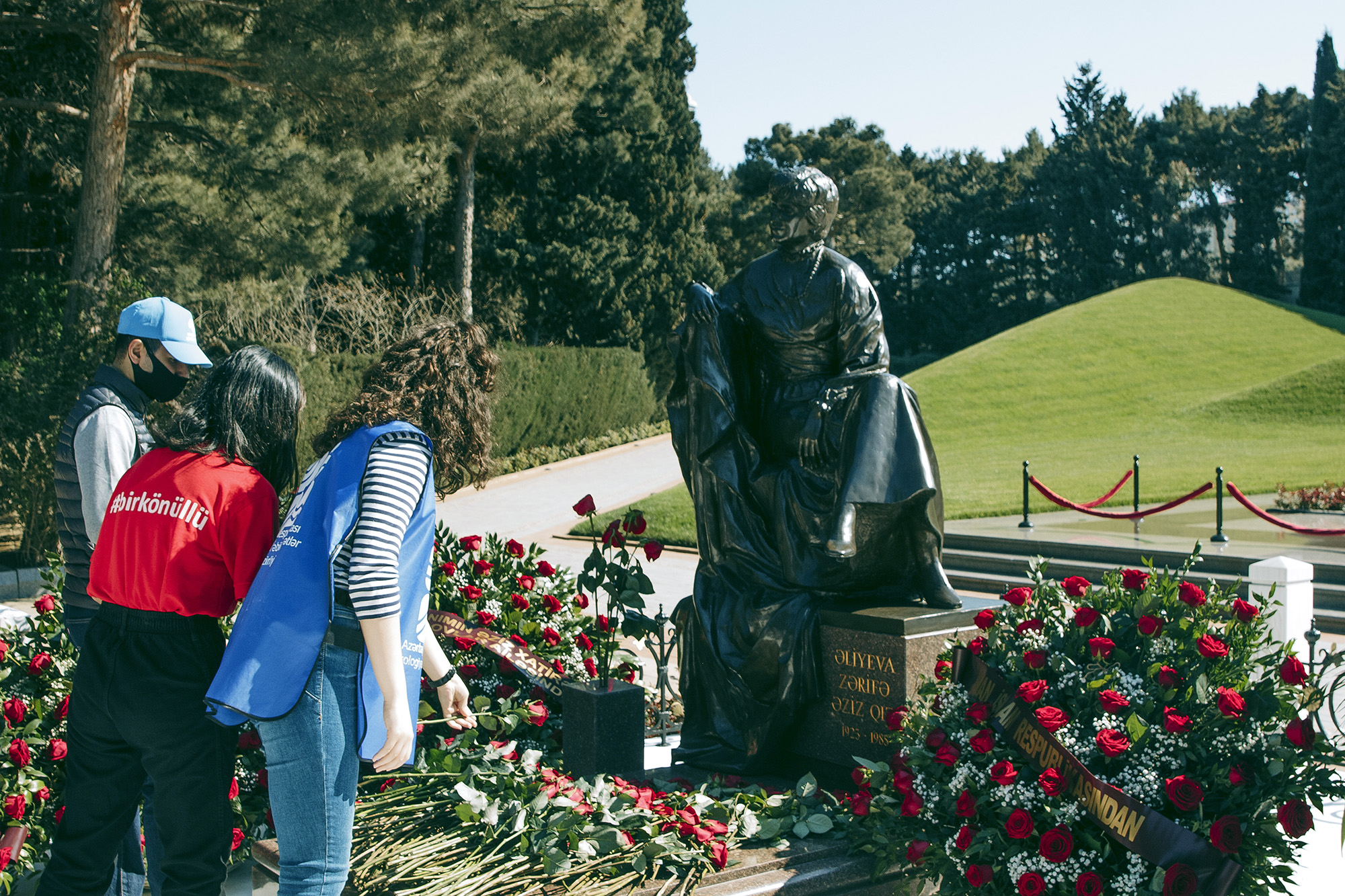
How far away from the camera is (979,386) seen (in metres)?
30.8

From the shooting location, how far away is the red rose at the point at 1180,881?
3.05 meters

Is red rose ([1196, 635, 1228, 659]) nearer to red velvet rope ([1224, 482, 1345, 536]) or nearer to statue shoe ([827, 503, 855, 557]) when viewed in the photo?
statue shoe ([827, 503, 855, 557])

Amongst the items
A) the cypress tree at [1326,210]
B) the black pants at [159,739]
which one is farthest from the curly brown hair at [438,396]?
the cypress tree at [1326,210]

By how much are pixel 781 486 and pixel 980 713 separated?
1.52m

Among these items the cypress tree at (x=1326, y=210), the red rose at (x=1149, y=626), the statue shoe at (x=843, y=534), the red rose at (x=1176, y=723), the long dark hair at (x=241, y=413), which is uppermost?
the cypress tree at (x=1326, y=210)

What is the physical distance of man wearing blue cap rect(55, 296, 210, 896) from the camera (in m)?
3.27

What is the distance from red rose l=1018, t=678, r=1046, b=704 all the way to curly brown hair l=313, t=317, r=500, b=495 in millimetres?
1718

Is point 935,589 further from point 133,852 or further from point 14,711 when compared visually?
point 14,711

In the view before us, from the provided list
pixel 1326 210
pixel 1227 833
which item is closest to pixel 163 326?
pixel 1227 833

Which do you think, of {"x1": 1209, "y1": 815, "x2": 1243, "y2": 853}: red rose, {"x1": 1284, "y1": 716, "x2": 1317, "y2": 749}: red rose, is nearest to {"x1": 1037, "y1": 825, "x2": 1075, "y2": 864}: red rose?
{"x1": 1209, "y1": 815, "x2": 1243, "y2": 853}: red rose

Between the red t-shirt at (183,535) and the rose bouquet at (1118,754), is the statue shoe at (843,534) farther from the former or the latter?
the red t-shirt at (183,535)

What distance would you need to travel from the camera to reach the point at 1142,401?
97.3 feet

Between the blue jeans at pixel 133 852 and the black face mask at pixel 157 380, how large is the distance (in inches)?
26.8

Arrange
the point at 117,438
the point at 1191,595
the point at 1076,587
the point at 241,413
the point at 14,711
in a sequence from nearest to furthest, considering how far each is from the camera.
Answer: the point at 241,413 → the point at 117,438 → the point at 1191,595 → the point at 1076,587 → the point at 14,711
